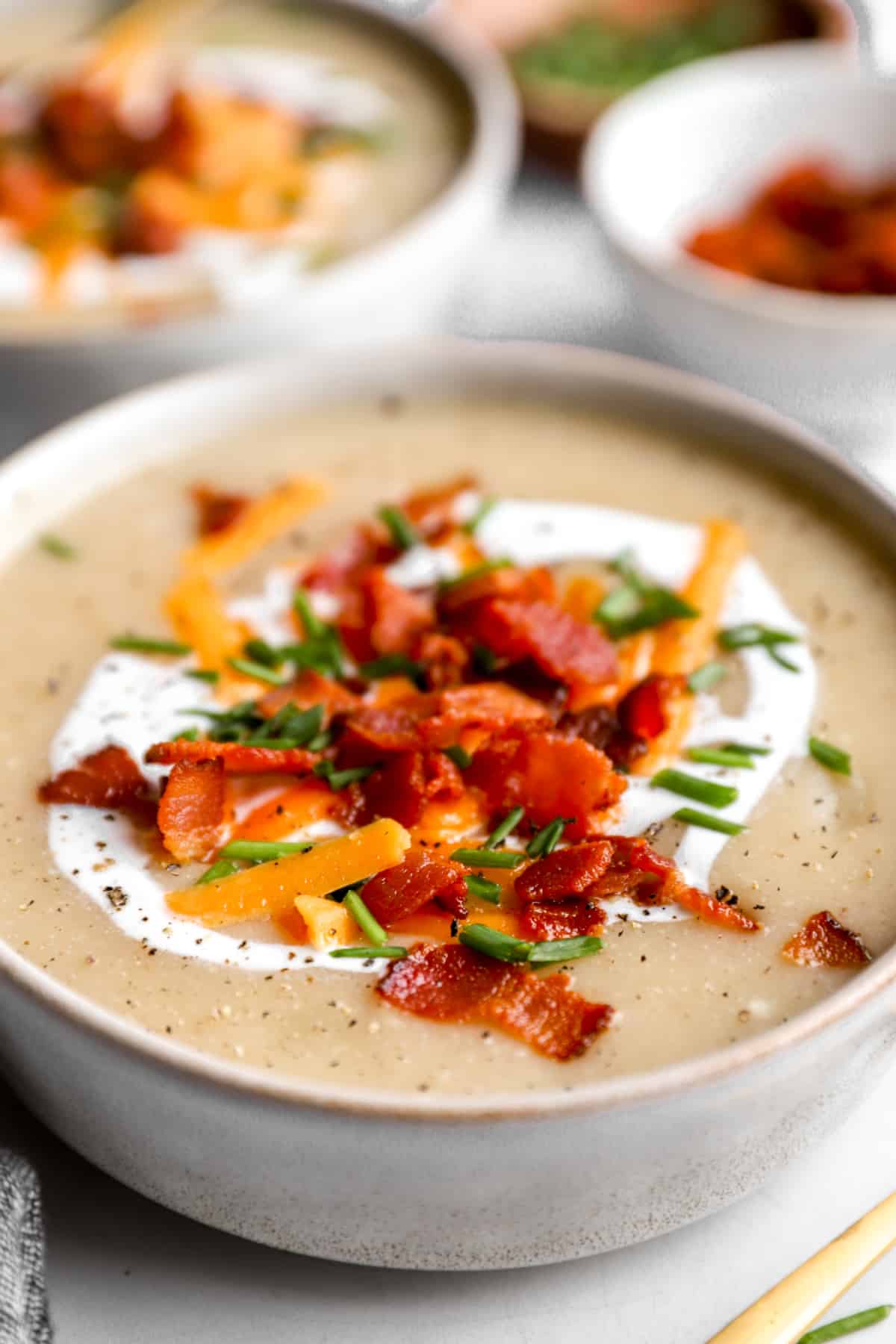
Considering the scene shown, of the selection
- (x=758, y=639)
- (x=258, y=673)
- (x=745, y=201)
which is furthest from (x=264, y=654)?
(x=745, y=201)

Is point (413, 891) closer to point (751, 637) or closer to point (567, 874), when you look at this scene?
point (567, 874)

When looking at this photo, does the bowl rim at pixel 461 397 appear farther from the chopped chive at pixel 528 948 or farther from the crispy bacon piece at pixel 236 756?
the crispy bacon piece at pixel 236 756

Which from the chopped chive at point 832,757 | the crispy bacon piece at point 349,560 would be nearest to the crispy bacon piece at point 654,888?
the chopped chive at point 832,757

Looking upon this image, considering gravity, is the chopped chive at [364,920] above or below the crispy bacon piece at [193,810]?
above

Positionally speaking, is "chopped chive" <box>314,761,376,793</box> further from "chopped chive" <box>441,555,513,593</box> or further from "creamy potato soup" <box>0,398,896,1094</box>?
"chopped chive" <box>441,555,513,593</box>

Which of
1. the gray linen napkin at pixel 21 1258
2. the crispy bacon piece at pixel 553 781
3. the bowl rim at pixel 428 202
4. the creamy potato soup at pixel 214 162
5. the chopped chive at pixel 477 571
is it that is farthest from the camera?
the creamy potato soup at pixel 214 162

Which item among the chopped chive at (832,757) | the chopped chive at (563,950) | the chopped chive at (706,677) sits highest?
the chopped chive at (832,757)
